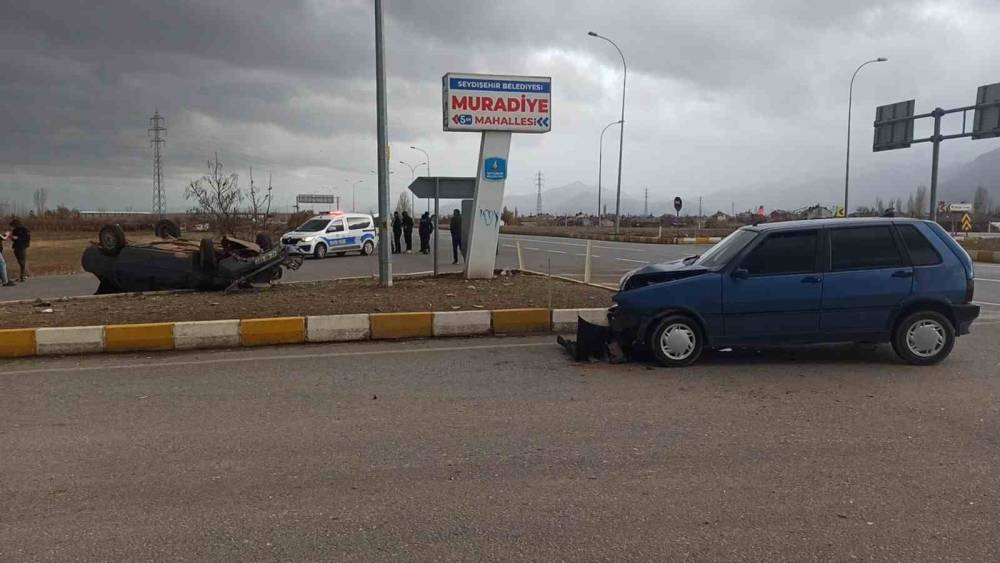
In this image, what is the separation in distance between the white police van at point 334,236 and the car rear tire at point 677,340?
21.7 metres

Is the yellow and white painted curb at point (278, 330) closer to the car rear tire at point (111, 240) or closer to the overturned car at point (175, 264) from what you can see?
the overturned car at point (175, 264)

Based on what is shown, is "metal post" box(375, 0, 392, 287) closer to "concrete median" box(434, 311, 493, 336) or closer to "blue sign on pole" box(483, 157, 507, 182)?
"blue sign on pole" box(483, 157, 507, 182)

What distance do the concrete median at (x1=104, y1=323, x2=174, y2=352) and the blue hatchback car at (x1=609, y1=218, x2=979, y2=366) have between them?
575cm

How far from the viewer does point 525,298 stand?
1136 cm

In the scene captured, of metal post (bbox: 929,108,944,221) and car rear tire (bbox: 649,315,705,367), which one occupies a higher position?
metal post (bbox: 929,108,944,221)

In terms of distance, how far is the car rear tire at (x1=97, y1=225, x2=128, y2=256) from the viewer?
12844 mm

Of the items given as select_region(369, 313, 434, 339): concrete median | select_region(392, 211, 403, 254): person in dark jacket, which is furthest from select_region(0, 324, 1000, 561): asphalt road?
select_region(392, 211, 403, 254): person in dark jacket

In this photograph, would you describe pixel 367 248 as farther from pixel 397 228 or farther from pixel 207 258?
pixel 207 258

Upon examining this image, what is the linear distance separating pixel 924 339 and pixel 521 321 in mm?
4802

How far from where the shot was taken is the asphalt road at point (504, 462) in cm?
332

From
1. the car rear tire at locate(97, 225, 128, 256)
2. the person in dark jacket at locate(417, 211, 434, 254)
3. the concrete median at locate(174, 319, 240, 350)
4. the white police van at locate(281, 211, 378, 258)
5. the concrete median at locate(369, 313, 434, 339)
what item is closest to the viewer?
the concrete median at locate(174, 319, 240, 350)

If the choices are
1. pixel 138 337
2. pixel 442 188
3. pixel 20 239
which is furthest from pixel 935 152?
pixel 20 239

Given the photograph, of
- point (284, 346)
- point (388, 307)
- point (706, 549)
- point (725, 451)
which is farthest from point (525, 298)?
point (706, 549)

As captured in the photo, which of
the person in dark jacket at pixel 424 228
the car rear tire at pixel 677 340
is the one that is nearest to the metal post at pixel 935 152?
the person in dark jacket at pixel 424 228
